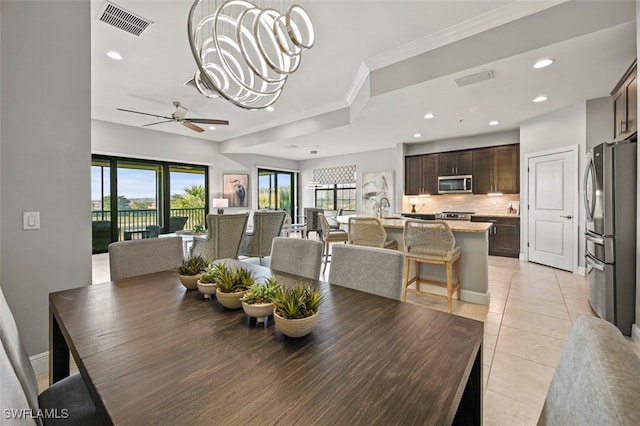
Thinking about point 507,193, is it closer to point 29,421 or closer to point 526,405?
point 526,405

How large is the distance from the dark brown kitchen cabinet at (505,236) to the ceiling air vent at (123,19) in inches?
250

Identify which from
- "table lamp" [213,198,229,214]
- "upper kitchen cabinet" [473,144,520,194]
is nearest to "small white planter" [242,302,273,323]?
"upper kitchen cabinet" [473,144,520,194]

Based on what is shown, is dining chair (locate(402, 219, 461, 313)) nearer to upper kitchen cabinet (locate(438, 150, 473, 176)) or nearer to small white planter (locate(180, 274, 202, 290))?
small white planter (locate(180, 274, 202, 290))

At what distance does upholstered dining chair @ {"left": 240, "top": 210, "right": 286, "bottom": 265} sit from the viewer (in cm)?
433

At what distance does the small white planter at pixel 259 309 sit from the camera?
108cm

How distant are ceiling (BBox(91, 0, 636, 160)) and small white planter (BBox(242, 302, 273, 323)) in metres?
2.62

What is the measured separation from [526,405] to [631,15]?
3.13 metres

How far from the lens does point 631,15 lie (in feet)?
7.55

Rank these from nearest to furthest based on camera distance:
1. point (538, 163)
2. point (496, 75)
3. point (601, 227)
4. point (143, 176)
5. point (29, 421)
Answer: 1. point (29, 421)
2. point (601, 227)
3. point (496, 75)
4. point (538, 163)
5. point (143, 176)

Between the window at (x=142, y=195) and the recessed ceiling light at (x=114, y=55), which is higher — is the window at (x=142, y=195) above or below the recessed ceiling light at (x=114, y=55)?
below

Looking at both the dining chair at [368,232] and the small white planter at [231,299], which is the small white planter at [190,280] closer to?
the small white planter at [231,299]

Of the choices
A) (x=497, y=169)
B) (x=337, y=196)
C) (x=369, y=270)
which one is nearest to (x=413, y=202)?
(x=497, y=169)

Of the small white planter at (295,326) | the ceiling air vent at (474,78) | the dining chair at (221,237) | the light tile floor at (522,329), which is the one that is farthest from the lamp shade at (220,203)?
the small white planter at (295,326)

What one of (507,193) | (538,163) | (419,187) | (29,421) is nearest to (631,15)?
(538,163)
